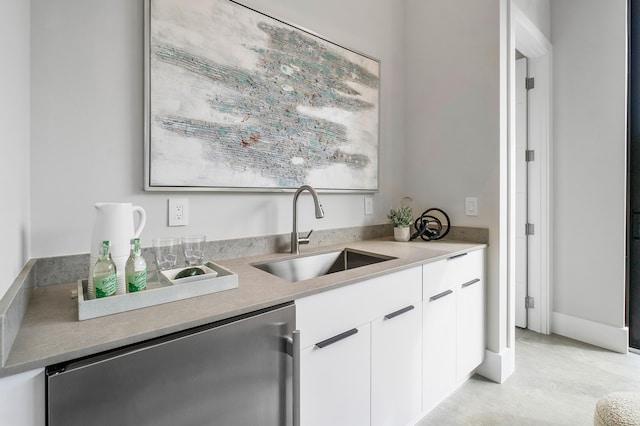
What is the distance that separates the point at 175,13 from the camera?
1.34 meters

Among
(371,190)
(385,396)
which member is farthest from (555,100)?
(385,396)

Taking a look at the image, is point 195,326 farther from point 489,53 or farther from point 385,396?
point 489,53

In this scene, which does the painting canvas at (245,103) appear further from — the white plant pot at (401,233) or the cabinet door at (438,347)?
the cabinet door at (438,347)

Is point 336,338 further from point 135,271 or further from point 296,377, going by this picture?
point 135,271

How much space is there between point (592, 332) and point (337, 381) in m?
2.50

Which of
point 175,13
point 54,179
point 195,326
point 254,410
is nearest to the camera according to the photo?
point 195,326

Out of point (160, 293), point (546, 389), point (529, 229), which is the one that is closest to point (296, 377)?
point (160, 293)

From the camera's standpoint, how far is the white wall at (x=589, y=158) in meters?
2.37

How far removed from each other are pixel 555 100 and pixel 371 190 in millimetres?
1900

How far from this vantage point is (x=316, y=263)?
68.1 inches

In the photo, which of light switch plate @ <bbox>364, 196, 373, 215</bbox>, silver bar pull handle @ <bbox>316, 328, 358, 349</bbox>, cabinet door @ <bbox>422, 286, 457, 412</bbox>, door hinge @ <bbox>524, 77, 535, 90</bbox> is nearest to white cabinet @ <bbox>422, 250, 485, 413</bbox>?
cabinet door @ <bbox>422, 286, 457, 412</bbox>

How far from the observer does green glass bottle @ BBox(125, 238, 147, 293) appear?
35.8 inches

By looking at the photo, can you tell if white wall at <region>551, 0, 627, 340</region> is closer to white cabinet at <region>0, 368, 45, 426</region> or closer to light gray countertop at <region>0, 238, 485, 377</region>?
light gray countertop at <region>0, 238, 485, 377</region>

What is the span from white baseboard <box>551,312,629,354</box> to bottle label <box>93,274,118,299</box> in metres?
3.24
